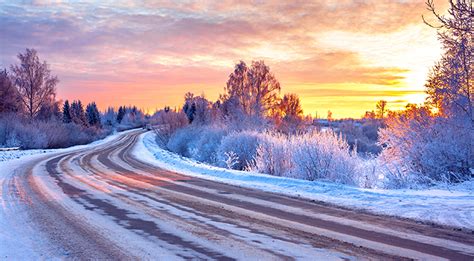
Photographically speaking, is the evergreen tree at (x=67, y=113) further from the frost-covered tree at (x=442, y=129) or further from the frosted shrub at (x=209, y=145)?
the frost-covered tree at (x=442, y=129)

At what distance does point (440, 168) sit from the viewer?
1307cm

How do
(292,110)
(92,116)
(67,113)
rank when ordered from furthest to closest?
1. (92,116)
2. (67,113)
3. (292,110)

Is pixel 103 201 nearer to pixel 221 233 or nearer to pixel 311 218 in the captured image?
pixel 221 233

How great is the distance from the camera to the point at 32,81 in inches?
2071

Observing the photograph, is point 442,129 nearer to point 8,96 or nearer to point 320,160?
point 320,160

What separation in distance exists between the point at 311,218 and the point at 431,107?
37.5 feet

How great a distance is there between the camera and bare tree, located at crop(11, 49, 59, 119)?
52.1 meters

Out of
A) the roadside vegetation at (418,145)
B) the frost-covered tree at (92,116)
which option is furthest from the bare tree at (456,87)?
the frost-covered tree at (92,116)

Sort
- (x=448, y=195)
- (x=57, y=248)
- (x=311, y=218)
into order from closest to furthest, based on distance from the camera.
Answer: (x=57, y=248) → (x=311, y=218) → (x=448, y=195)

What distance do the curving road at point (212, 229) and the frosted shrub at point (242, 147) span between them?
11.8 metres

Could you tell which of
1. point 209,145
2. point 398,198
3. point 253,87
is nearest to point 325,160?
point 398,198

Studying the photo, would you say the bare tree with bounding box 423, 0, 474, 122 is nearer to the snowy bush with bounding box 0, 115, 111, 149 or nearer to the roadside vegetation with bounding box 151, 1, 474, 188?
the roadside vegetation with bounding box 151, 1, 474, 188

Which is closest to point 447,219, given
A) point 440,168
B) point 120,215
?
point 120,215

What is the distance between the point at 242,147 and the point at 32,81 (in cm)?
4148
